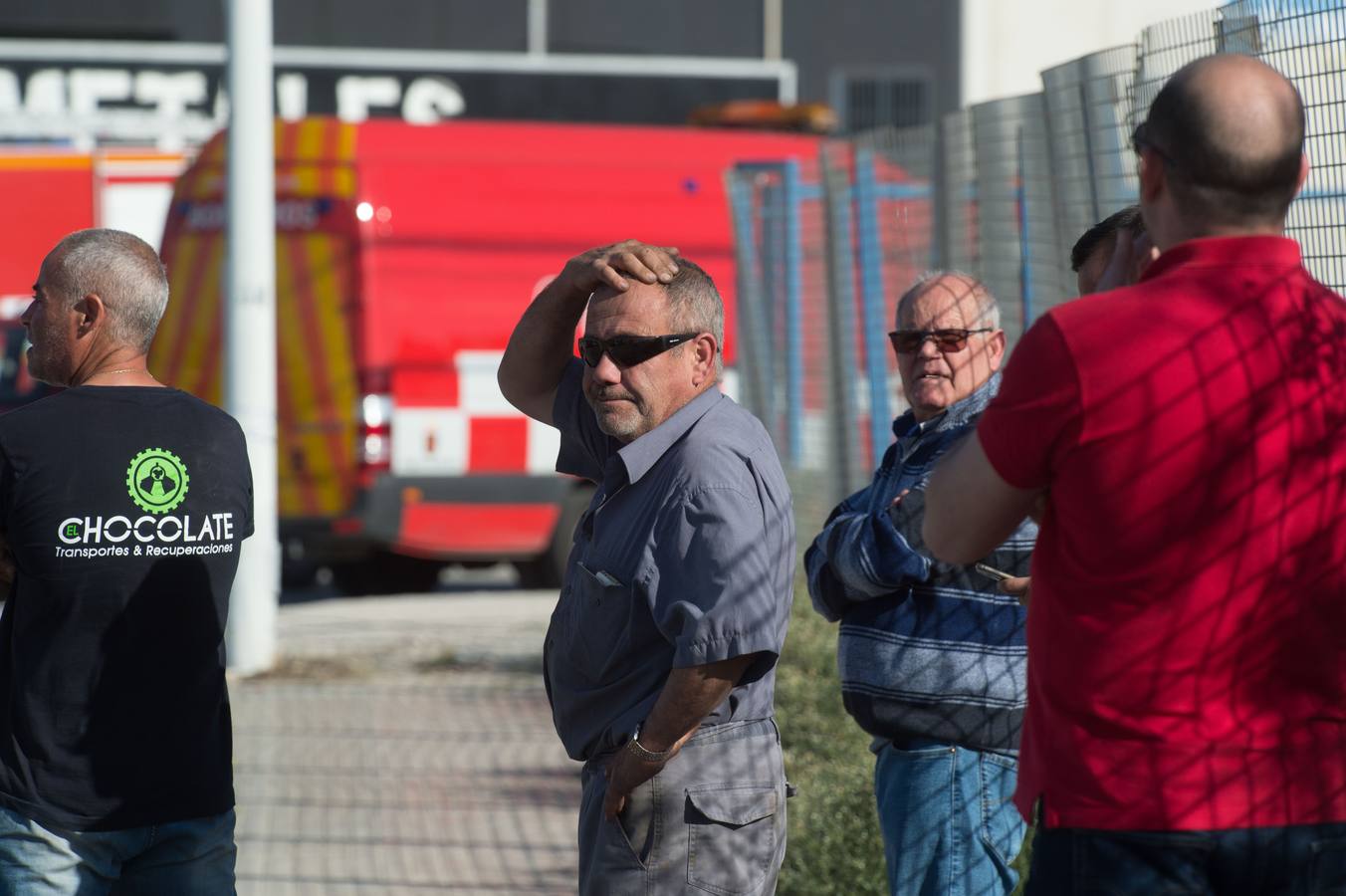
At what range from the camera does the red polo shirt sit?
6.84 ft

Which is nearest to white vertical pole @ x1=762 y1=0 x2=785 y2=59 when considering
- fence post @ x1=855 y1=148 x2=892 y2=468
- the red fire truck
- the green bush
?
the red fire truck

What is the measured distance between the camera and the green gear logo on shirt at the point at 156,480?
3078 mm

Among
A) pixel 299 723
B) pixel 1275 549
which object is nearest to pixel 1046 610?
pixel 1275 549

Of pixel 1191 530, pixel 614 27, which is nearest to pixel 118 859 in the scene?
pixel 1191 530

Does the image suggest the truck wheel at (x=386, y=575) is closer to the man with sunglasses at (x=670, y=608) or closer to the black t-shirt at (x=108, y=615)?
the black t-shirt at (x=108, y=615)

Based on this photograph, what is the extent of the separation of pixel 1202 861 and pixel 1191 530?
1.28 feet

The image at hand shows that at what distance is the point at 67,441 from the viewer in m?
3.03

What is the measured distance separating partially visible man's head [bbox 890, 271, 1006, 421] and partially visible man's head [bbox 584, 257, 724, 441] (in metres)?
0.65

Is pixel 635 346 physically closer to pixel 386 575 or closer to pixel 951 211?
pixel 951 211

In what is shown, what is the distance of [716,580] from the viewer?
2.82 metres

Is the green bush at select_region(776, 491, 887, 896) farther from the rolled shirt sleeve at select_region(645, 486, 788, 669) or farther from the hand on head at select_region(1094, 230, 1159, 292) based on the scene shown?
the hand on head at select_region(1094, 230, 1159, 292)

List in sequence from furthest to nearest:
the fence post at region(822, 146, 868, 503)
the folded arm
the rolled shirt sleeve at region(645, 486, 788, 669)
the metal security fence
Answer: the fence post at region(822, 146, 868, 503) < the metal security fence < the folded arm < the rolled shirt sleeve at region(645, 486, 788, 669)

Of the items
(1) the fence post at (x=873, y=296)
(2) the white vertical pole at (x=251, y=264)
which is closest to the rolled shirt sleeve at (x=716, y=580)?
(1) the fence post at (x=873, y=296)

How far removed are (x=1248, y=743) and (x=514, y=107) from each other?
16.1m
